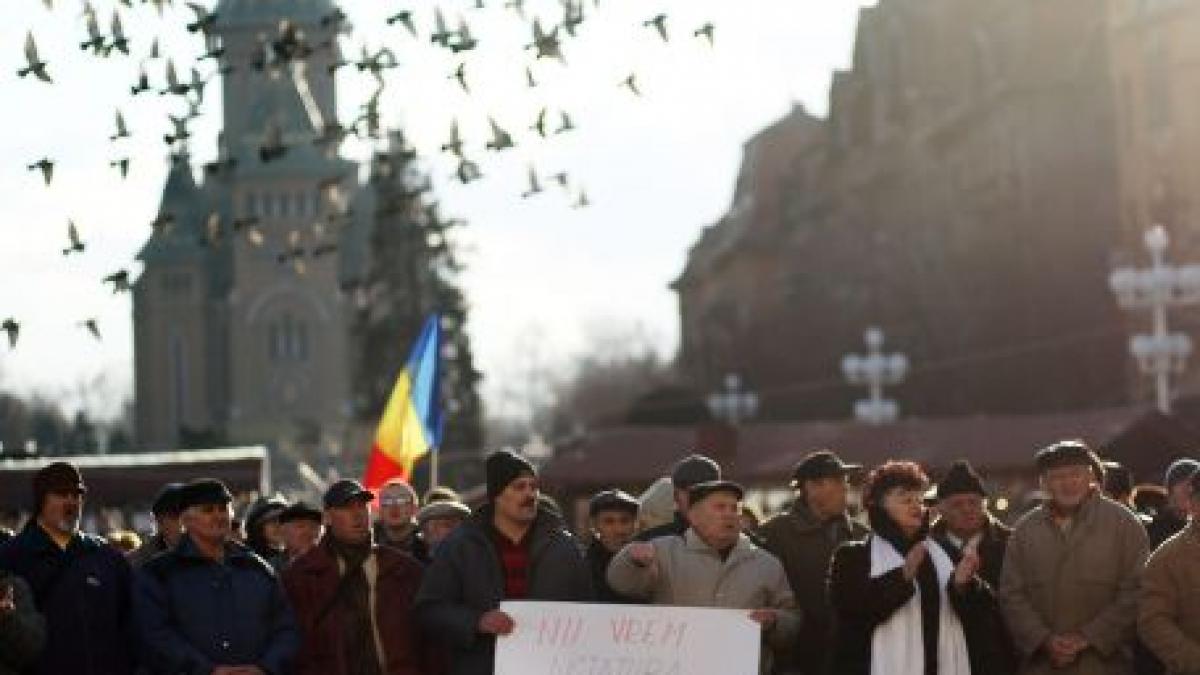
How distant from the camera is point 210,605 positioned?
48.2 feet

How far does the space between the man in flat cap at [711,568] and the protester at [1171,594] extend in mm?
1385

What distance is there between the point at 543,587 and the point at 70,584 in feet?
6.51

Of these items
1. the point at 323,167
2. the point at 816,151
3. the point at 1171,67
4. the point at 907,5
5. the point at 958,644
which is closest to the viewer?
the point at 958,644

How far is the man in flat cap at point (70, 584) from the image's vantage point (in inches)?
601

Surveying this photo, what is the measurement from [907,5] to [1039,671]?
69.2 metres

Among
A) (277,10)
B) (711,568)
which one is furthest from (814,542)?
(277,10)

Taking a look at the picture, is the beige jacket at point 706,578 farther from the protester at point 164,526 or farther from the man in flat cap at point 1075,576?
Result: the protester at point 164,526

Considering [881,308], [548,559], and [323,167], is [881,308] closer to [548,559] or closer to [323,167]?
[548,559]

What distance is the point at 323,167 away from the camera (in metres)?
196

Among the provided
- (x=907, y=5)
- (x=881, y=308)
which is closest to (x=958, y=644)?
(x=881, y=308)

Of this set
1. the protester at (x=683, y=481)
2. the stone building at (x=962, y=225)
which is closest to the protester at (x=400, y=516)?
the protester at (x=683, y=481)

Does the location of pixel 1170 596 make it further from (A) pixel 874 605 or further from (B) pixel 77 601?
(B) pixel 77 601

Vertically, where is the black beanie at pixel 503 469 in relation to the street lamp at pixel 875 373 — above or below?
below

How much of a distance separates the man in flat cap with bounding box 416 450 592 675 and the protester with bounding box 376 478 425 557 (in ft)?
8.30
